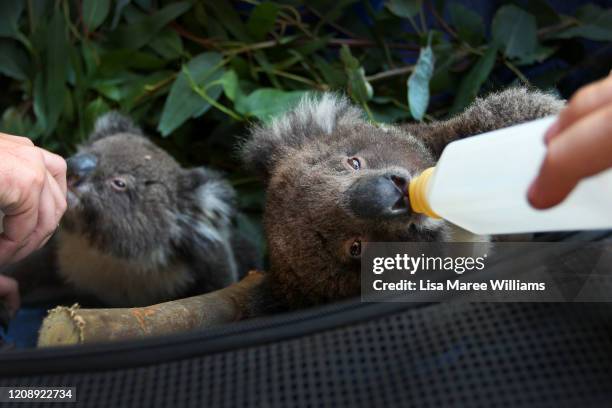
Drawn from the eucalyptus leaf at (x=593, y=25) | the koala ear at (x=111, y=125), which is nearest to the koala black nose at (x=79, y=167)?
the koala ear at (x=111, y=125)

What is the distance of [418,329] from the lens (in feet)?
2.81

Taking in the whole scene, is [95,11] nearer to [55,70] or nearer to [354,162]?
[55,70]

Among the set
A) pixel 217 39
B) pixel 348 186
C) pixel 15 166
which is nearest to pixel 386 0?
pixel 217 39

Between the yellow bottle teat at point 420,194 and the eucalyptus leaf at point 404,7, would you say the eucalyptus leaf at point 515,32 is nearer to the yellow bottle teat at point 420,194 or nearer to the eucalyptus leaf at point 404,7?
the eucalyptus leaf at point 404,7

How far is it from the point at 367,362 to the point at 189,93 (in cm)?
175

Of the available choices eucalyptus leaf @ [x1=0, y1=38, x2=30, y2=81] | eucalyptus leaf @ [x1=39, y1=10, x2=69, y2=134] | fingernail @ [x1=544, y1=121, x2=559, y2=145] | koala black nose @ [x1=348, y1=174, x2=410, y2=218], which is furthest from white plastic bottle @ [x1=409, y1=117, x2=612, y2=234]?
eucalyptus leaf @ [x1=0, y1=38, x2=30, y2=81]

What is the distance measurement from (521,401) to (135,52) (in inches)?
83.9

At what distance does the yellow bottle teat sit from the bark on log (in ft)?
1.81

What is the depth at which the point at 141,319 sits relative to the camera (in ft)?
4.36

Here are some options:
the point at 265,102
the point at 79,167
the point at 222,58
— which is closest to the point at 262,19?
the point at 222,58

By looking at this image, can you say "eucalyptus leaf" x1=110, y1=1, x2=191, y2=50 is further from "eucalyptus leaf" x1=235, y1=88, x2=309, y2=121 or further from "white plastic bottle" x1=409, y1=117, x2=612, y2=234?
"white plastic bottle" x1=409, y1=117, x2=612, y2=234

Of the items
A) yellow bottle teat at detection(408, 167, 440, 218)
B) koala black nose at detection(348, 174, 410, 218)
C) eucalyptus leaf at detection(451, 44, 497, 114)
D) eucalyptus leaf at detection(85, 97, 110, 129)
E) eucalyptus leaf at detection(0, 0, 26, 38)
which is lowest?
eucalyptus leaf at detection(85, 97, 110, 129)

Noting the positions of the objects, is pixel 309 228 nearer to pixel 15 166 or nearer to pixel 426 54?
pixel 15 166

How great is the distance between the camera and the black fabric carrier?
0.80 metres
